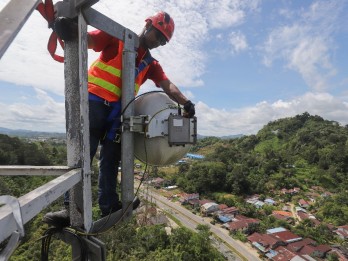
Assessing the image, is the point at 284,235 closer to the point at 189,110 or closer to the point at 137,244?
the point at 137,244

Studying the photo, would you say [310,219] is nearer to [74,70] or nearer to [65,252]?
[65,252]

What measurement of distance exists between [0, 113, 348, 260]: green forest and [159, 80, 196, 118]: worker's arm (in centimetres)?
1217

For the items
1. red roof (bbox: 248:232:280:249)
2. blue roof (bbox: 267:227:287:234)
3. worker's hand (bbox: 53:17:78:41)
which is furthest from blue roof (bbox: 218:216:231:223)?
worker's hand (bbox: 53:17:78:41)

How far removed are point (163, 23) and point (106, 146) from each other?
3.61ft

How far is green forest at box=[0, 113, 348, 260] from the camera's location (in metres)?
18.5

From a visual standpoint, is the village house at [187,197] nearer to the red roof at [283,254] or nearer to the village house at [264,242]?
the village house at [264,242]

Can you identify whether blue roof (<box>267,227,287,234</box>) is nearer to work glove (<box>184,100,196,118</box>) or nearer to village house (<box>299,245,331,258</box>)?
village house (<box>299,245,331,258</box>)

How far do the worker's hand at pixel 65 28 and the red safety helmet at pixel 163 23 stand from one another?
0.81 meters

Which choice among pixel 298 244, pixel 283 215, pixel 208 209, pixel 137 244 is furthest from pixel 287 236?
pixel 137 244

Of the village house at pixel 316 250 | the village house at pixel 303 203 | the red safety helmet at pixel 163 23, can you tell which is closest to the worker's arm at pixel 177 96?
the red safety helmet at pixel 163 23

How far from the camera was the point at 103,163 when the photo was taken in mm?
2242

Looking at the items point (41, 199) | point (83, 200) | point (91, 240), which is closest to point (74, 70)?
point (83, 200)

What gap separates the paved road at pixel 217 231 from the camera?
22039 millimetres

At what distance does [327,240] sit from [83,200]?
28673 millimetres
